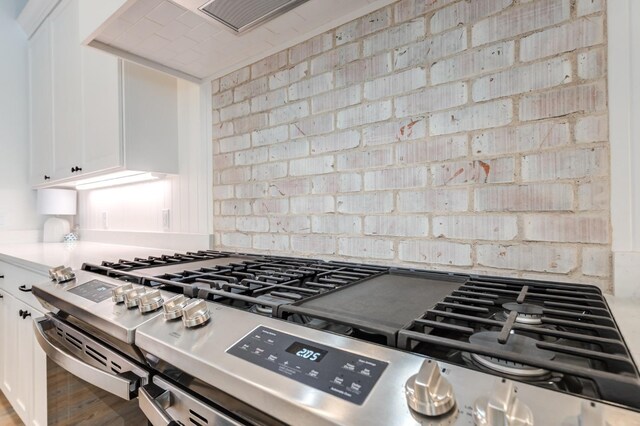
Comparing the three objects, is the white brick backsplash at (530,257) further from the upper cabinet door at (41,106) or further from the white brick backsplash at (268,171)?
the upper cabinet door at (41,106)

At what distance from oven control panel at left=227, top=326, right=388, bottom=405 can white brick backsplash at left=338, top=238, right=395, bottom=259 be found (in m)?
0.65

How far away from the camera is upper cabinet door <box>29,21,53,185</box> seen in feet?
7.70

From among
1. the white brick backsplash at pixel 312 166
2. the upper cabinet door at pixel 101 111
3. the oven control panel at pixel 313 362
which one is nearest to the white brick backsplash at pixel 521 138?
the white brick backsplash at pixel 312 166

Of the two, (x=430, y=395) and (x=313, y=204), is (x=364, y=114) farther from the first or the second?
(x=430, y=395)

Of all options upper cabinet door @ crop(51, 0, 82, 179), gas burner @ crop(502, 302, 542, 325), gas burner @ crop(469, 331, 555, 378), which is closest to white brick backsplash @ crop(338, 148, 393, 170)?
gas burner @ crop(502, 302, 542, 325)

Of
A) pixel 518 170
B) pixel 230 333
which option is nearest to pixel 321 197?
pixel 518 170

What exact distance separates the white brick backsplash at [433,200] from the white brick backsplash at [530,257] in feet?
0.46

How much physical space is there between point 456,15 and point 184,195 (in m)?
1.53

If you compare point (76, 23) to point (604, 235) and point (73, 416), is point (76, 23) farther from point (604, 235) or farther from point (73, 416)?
point (604, 235)

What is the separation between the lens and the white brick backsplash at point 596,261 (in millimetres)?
802

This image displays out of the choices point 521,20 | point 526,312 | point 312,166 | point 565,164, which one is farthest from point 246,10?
point 526,312

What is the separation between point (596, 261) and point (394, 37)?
0.88 metres

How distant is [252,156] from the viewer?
1.55 metres

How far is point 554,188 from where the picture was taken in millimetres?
862
